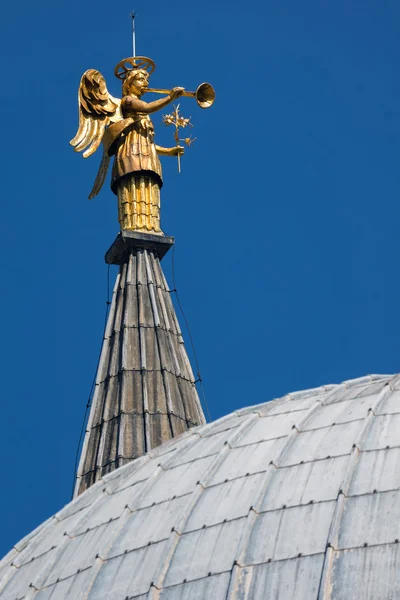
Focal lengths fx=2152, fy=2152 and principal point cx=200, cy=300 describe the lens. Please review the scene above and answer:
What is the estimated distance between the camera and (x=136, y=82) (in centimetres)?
7194

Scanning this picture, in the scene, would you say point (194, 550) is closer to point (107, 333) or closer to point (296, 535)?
point (296, 535)

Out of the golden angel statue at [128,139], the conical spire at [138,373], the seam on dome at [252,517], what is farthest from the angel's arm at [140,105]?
the seam on dome at [252,517]

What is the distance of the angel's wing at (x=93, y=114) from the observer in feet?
234

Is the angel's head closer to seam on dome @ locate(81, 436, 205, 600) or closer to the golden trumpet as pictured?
the golden trumpet

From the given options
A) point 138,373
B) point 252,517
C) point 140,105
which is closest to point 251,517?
point 252,517

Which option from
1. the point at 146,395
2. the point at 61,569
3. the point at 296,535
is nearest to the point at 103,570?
the point at 61,569

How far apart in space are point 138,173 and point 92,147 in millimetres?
2331

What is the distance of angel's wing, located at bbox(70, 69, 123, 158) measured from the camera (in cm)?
7138

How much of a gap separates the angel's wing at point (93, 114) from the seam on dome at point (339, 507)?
2962 centimetres

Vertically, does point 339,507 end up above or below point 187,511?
below

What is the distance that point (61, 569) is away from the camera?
42.4 metres

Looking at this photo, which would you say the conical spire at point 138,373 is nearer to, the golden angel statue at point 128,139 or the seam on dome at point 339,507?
the golden angel statue at point 128,139

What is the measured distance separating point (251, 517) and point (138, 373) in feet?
79.6

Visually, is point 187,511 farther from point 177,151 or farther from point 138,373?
point 177,151
